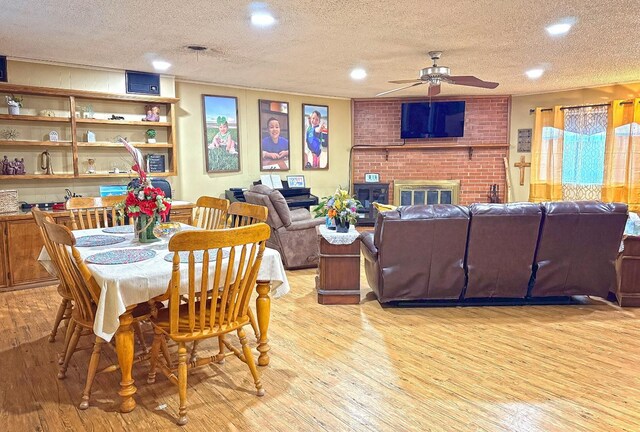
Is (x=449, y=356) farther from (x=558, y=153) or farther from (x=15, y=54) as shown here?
(x=558, y=153)

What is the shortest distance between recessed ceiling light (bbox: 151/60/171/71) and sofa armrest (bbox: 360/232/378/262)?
9.70 ft

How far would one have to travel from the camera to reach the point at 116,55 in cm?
450

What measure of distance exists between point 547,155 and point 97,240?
273 inches

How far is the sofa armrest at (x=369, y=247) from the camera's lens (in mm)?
3724

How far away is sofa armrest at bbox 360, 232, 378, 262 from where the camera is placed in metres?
3.72

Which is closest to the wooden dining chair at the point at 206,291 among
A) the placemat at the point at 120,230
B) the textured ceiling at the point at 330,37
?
the placemat at the point at 120,230

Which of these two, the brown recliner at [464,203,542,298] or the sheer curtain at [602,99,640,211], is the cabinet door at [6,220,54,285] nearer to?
the brown recliner at [464,203,542,298]

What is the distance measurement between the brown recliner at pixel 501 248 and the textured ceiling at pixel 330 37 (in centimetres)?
154

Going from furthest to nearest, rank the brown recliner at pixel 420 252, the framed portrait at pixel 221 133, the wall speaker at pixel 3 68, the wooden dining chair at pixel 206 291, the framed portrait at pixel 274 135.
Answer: the framed portrait at pixel 274 135
the framed portrait at pixel 221 133
the wall speaker at pixel 3 68
the brown recliner at pixel 420 252
the wooden dining chair at pixel 206 291

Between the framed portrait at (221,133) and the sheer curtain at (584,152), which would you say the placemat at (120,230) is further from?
the sheer curtain at (584,152)

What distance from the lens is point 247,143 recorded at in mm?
6625

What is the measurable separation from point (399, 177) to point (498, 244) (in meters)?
4.59

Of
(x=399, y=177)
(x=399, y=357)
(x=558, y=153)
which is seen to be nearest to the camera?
(x=399, y=357)

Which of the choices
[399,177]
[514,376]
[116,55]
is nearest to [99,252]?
[514,376]
